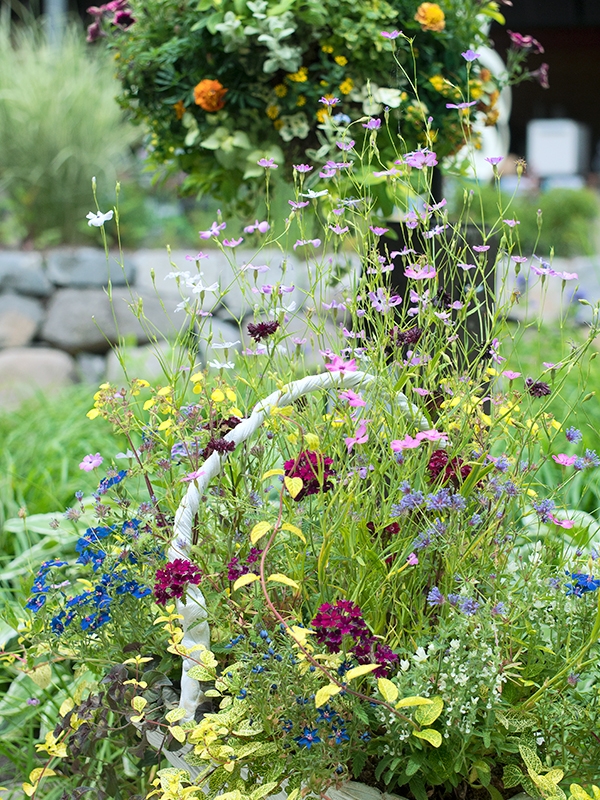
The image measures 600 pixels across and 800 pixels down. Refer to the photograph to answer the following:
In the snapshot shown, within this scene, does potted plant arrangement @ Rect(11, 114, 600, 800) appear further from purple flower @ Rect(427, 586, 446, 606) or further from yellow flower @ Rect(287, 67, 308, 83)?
yellow flower @ Rect(287, 67, 308, 83)

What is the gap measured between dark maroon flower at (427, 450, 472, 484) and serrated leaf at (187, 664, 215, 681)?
42 centimetres

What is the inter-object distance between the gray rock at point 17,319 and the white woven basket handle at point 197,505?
3.63m

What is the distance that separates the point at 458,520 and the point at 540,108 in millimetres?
10789

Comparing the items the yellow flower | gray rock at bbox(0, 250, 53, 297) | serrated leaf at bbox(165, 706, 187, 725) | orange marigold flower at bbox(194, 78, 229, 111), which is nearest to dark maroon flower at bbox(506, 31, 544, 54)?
the yellow flower

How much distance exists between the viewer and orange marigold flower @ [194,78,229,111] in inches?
78.2

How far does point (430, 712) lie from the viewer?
0.97 m

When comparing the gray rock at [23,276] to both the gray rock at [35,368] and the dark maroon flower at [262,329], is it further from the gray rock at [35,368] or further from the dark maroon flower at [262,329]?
the dark maroon flower at [262,329]

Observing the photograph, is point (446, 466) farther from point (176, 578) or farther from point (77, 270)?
point (77, 270)

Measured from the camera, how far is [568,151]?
998 centimetres

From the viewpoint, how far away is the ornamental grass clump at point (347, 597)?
102cm

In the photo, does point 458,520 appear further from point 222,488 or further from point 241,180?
point 241,180

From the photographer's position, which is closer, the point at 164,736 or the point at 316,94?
the point at 164,736

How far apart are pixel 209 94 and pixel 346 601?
1.43 m

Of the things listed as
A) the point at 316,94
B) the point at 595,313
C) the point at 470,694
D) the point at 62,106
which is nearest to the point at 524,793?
the point at 470,694
